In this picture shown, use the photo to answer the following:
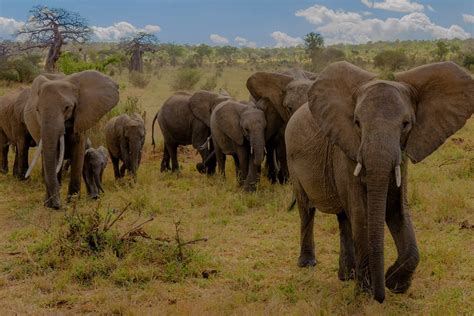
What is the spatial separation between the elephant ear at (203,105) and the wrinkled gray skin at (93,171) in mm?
2854

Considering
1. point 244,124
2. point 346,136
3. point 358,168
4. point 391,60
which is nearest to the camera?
point 358,168

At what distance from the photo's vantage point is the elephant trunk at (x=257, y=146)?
31.8ft

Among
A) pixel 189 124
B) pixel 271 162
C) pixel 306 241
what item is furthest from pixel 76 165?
pixel 306 241

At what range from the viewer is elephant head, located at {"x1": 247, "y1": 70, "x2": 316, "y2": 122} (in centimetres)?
927

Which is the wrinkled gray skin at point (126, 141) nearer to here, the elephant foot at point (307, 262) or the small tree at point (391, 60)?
the elephant foot at point (307, 262)

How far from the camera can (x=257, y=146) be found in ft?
32.1

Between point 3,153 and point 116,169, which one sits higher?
point 3,153

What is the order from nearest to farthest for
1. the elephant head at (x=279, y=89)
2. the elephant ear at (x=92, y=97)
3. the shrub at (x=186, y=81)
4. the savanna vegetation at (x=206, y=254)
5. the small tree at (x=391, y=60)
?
the savanna vegetation at (x=206, y=254) → the elephant ear at (x=92, y=97) → the elephant head at (x=279, y=89) → the shrub at (x=186, y=81) → the small tree at (x=391, y=60)

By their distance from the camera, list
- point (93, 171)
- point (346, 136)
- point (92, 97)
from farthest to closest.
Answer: point (93, 171), point (92, 97), point (346, 136)

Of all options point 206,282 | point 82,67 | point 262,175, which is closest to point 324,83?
point 206,282

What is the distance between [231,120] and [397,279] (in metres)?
5.71

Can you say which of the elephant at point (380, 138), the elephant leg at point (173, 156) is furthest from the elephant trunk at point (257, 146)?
the elephant at point (380, 138)

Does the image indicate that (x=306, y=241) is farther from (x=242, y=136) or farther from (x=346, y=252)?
(x=242, y=136)

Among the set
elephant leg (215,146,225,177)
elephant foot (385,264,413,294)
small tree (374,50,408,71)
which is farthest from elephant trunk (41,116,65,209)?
small tree (374,50,408,71)
